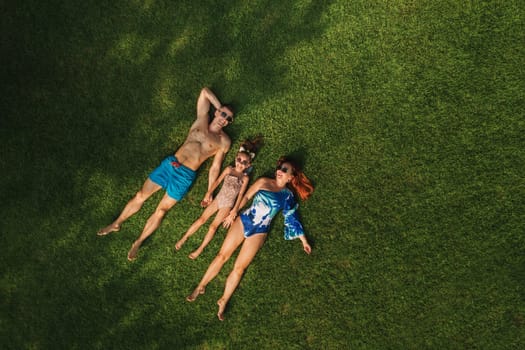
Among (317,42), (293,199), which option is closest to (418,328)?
(293,199)

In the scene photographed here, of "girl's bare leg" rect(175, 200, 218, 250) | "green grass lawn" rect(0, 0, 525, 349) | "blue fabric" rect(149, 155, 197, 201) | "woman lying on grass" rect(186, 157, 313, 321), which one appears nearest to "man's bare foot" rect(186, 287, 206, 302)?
"woman lying on grass" rect(186, 157, 313, 321)

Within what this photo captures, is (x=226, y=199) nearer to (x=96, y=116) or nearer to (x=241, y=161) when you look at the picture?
(x=241, y=161)

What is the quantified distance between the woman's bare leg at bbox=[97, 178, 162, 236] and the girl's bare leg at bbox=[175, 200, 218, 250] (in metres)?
0.85

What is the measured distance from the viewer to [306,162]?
5.75m

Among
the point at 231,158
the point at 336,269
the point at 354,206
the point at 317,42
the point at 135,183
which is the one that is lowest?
the point at 336,269

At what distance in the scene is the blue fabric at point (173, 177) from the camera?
5.50m

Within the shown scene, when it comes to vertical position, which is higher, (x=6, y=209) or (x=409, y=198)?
(x=6, y=209)

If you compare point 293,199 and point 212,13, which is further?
point 212,13

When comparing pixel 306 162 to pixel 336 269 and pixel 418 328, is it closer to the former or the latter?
pixel 336 269

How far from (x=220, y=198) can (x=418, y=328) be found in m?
3.73

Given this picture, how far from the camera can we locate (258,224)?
17.8ft

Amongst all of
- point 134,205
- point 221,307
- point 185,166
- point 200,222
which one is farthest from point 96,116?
point 221,307

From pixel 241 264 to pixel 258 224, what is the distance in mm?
699

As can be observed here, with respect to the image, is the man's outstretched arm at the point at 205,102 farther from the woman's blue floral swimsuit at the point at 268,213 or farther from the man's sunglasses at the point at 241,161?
the woman's blue floral swimsuit at the point at 268,213
